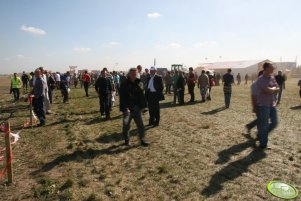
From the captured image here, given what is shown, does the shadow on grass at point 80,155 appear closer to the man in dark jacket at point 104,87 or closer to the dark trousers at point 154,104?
the dark trousers at point 154,104

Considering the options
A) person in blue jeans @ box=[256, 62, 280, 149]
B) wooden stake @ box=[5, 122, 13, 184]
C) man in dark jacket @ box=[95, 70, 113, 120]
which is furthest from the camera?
man in dark jacket @ box=[95, 70, 113, 120]

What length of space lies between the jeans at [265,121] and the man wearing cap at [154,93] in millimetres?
3693

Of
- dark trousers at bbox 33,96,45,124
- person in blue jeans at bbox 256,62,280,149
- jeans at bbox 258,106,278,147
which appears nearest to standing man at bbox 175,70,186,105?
dark trousers at bbox 33,96,45,124

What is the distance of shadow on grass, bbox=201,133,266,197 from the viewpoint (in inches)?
192

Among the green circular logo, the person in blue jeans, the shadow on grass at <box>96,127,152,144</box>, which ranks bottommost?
the green circular logo

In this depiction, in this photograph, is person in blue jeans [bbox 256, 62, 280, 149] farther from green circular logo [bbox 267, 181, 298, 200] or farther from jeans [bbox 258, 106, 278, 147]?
green circular logo [bbox 267, 181, 298, 200]

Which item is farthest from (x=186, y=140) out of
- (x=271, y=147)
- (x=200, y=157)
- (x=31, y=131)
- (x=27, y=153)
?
(x=31, y=131)

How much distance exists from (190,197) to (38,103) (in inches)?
294

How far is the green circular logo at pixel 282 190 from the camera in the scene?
14.8 ft

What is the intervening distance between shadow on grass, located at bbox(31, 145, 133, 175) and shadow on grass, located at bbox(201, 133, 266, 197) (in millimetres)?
2473

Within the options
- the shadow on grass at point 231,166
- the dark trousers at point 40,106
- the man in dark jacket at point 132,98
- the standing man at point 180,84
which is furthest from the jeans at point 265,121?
the standing man at point 180,84

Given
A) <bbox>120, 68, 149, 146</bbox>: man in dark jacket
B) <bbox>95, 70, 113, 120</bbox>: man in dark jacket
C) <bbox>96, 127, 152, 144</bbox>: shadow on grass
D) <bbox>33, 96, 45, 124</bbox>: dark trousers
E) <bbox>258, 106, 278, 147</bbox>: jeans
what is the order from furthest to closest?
<bbox>95, 70, 113, 120</bbox>: man in dark jacket
<bbox>33, 96, 45, 124</bbox>: dark trousers
<bbox>96, 127, 152, 144</bbox>: shadow on grass
<bbox>120, 68, 149, 146</bbox>: man in dark jacket
<bbox>258, 106, 278, 147</bbox>: jeans

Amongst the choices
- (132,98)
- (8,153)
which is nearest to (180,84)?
(132,98)

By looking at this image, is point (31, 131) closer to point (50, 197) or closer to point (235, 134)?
point (50, 197)
